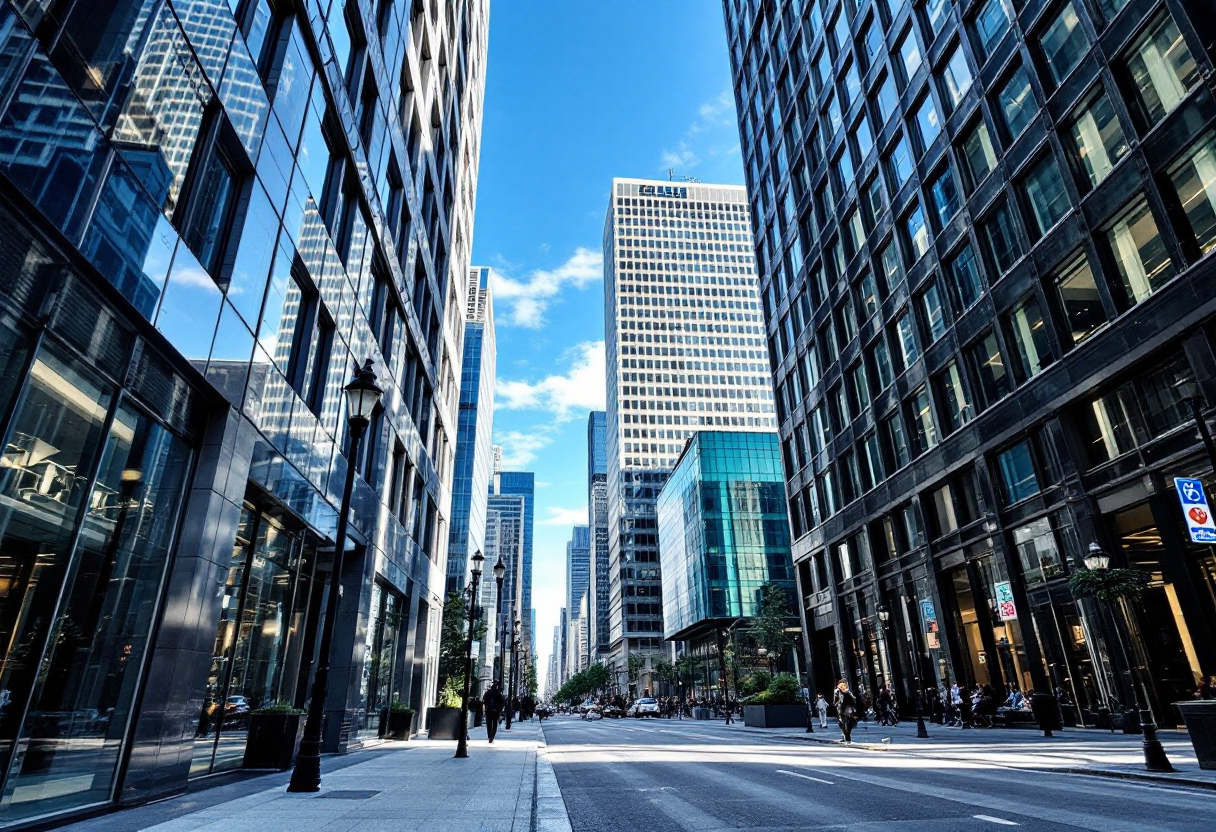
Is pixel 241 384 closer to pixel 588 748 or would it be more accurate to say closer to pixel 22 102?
pixel 22 102

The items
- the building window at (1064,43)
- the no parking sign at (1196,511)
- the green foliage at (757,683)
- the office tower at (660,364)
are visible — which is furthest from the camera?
the office tower at (660,364)

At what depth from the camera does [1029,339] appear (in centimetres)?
2641

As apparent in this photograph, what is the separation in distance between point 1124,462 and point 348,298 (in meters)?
24.3

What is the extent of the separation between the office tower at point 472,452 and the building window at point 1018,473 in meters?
52.7

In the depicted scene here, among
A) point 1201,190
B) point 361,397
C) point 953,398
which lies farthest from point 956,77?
point 361,397

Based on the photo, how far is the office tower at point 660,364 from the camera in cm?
15088

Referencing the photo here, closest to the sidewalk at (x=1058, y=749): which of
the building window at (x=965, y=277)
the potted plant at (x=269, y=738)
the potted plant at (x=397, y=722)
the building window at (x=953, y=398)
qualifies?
the building window at (x=953, y=398)

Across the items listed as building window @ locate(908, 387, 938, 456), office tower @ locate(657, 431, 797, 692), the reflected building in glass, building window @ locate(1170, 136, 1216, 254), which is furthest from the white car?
building window @ locate(1170, 136, 1216, 254)

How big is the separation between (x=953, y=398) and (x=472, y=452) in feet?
247

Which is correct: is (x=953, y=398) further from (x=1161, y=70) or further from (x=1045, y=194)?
(x=1161, y=70)

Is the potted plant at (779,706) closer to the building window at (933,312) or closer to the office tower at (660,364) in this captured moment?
the building window at (933,312)

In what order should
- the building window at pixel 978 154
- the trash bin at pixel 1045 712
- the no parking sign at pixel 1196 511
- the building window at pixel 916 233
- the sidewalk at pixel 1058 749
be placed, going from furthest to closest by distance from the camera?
the building window at pixel 916 233, the building window at pixel 978 154, the trash bin at pixel 1045 712, the no parking sign at pixel 1196 511, the sidewalk at pixel 1058 749

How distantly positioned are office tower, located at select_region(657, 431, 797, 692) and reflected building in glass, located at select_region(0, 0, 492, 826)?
72792mm

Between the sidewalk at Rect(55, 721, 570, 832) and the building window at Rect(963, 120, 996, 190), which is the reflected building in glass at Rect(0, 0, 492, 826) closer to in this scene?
the sidewalk at Rect(55, 721, 570, 832)
